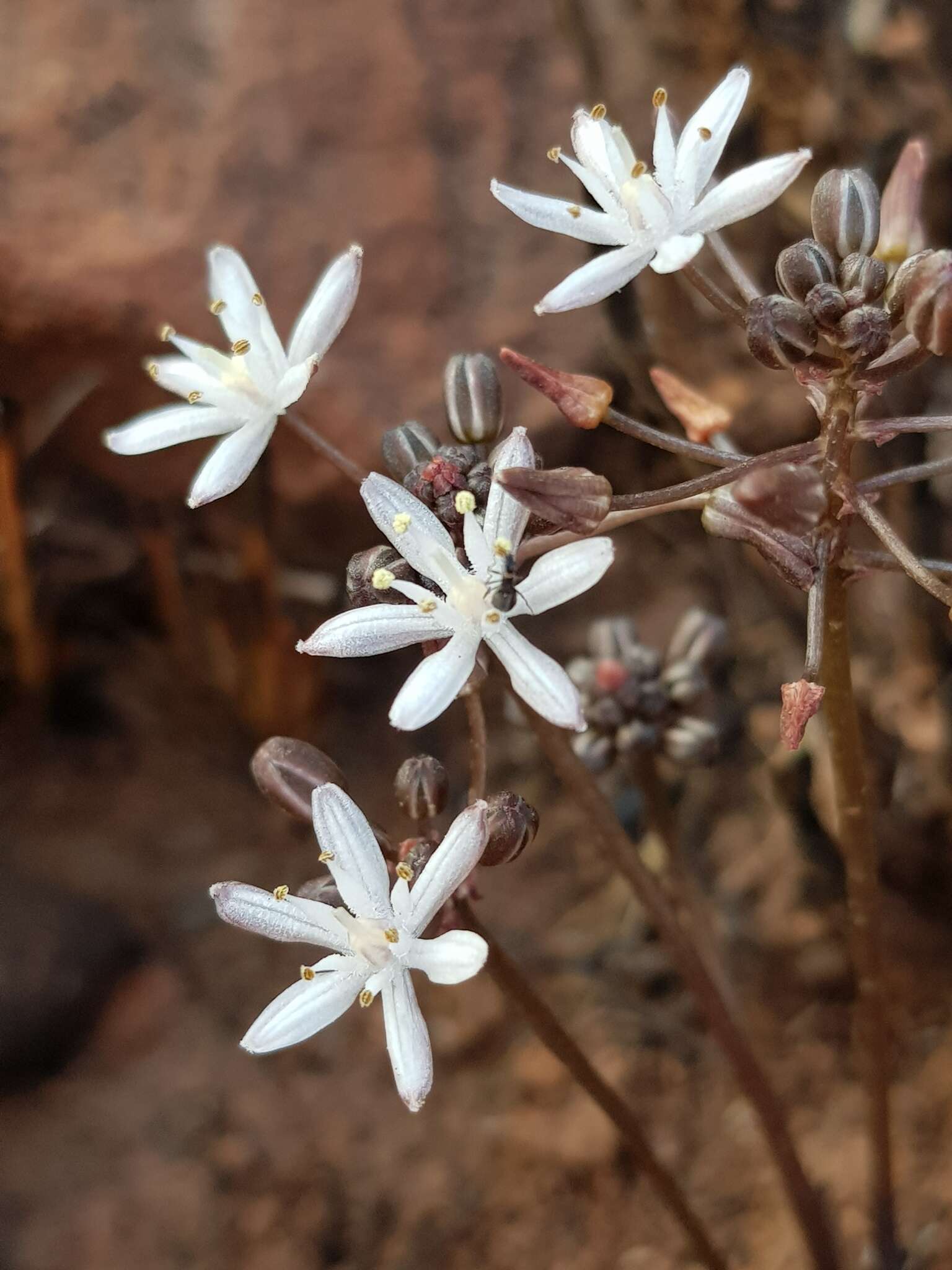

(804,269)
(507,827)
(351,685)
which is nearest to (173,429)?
(507,827)

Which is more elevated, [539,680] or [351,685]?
[539,680]

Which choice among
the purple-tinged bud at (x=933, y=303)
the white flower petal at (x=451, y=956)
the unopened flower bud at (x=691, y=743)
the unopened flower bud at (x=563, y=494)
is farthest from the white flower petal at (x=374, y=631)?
the unopened flower bud at (x=691, y=743)

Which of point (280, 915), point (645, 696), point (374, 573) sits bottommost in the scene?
point (645, 696)

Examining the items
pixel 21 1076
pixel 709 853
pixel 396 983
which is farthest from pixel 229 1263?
pixel 709 853

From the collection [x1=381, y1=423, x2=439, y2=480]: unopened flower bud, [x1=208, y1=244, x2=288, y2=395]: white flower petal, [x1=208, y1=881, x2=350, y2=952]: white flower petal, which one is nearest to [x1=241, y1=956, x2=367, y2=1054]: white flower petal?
[x1=208, y1=881, x2=350, y2=952]: white flower petal

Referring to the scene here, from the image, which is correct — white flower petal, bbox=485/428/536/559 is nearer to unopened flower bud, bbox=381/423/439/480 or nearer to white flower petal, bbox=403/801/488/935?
unopened flower bud, bbox=381/423/439/480

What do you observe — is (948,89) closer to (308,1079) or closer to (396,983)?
(396,983)

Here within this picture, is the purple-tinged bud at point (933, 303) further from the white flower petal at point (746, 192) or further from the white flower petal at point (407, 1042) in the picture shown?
the white flower petal at point (407, 1042)

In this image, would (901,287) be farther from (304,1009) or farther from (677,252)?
(304,1009)
